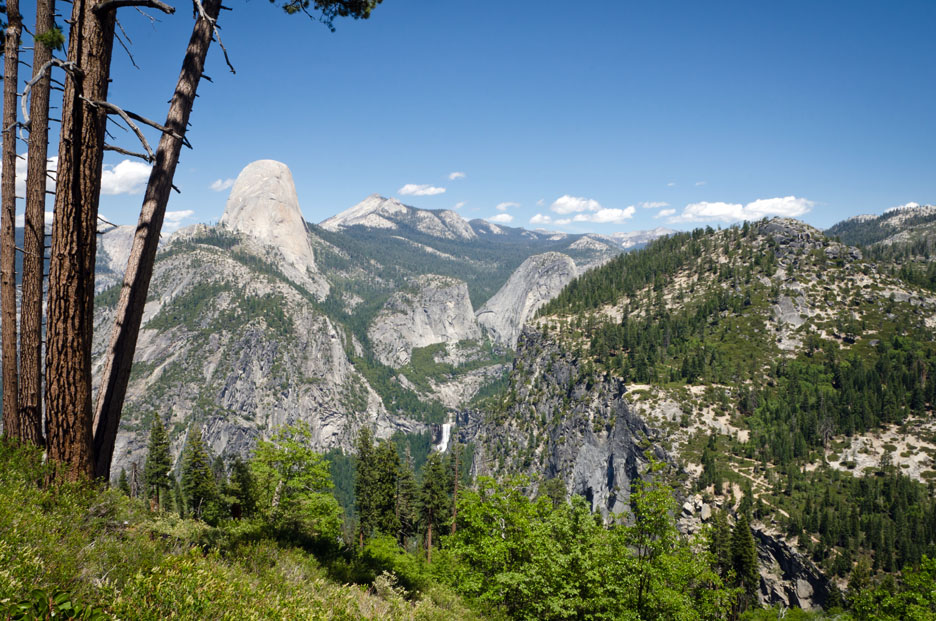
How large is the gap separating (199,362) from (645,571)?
183 meters

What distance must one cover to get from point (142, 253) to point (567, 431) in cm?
9771

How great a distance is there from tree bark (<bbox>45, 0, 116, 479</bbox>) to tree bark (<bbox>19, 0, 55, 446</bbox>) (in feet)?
5.30

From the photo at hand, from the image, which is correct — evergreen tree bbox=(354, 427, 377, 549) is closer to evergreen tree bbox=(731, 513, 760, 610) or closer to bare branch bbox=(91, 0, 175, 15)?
evergreen tree bbox=(731, 513, 760, 610)

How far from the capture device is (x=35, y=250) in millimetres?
6723

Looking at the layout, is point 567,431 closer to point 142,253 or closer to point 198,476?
point 198,476

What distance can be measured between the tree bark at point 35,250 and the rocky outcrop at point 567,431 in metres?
67.7

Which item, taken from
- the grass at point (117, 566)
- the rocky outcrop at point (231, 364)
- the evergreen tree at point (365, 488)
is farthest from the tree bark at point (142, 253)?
the rocky outcrop at point (231, 364)

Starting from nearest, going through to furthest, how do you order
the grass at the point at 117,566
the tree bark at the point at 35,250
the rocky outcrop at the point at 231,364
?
the grass at the point at 117,566
the tree bark at the point at 35,250
the rocky outcrop at the point at 231,364

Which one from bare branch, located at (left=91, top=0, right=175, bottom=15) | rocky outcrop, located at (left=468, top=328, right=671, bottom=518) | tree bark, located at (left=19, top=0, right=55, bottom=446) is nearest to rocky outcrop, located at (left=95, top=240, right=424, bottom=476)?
rocky outcrop, located at (left=468, top=328, right=671, bottom=518)

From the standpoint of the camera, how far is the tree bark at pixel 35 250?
662cm

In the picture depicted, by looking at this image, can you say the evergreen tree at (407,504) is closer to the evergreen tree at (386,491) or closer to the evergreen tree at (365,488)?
the evergreen tree at (386,491)

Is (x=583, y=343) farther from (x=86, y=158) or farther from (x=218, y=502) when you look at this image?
(x=86, y=158)

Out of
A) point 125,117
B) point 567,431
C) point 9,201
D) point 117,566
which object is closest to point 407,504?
point 9,201

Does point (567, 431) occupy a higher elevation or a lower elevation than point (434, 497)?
lower
